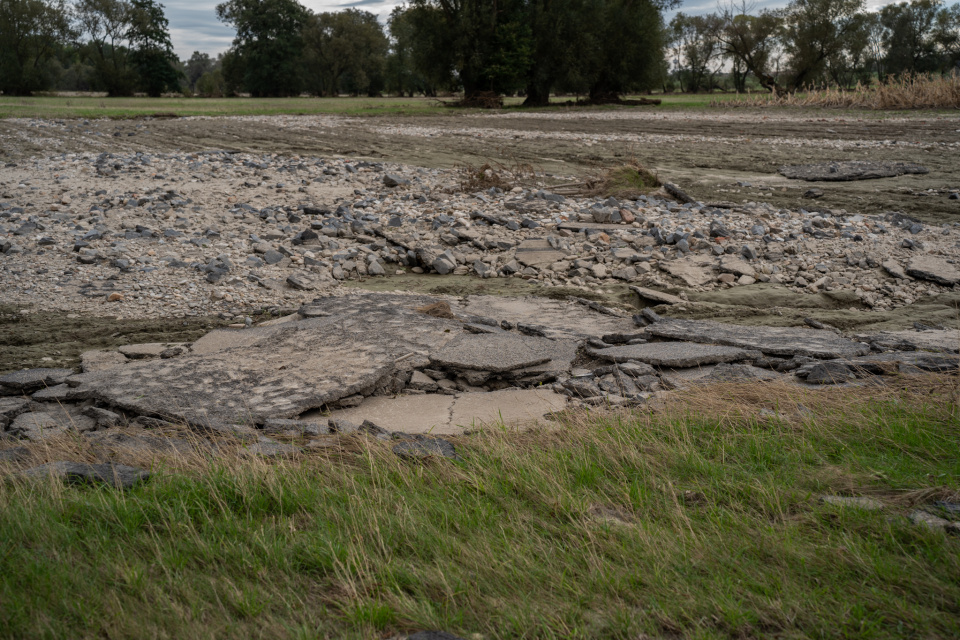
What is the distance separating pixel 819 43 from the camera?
43.7m

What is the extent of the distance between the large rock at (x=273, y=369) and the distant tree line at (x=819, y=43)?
113ft

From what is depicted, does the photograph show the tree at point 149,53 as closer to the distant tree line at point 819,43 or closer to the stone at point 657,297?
the distant tree line at point 819,43

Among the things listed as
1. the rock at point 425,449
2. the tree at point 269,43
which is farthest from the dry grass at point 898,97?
the tree at point 269,43

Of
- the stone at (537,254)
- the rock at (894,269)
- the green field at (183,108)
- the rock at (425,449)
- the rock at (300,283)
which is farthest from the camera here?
the green field at (183,108)

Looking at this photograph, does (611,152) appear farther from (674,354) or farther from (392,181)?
(674,354)

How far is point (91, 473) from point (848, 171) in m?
12.7

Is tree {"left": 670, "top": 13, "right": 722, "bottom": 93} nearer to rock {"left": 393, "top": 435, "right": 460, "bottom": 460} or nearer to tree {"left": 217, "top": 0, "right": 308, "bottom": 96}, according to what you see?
tree {"left": 217, "top": 0, "right": 308, "bottom": 96}

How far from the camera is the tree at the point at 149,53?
185ft

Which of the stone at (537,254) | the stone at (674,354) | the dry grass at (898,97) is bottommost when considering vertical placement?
the stone at (674,354)

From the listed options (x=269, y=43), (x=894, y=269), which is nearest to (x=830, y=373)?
(x=894, y=269)

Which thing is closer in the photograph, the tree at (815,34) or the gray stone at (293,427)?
the gray stone at (293,427)

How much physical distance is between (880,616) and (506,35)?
3354 cm

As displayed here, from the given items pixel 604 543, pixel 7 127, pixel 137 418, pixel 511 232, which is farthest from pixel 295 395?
pixel 7 127

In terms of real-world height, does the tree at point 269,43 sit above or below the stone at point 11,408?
above
